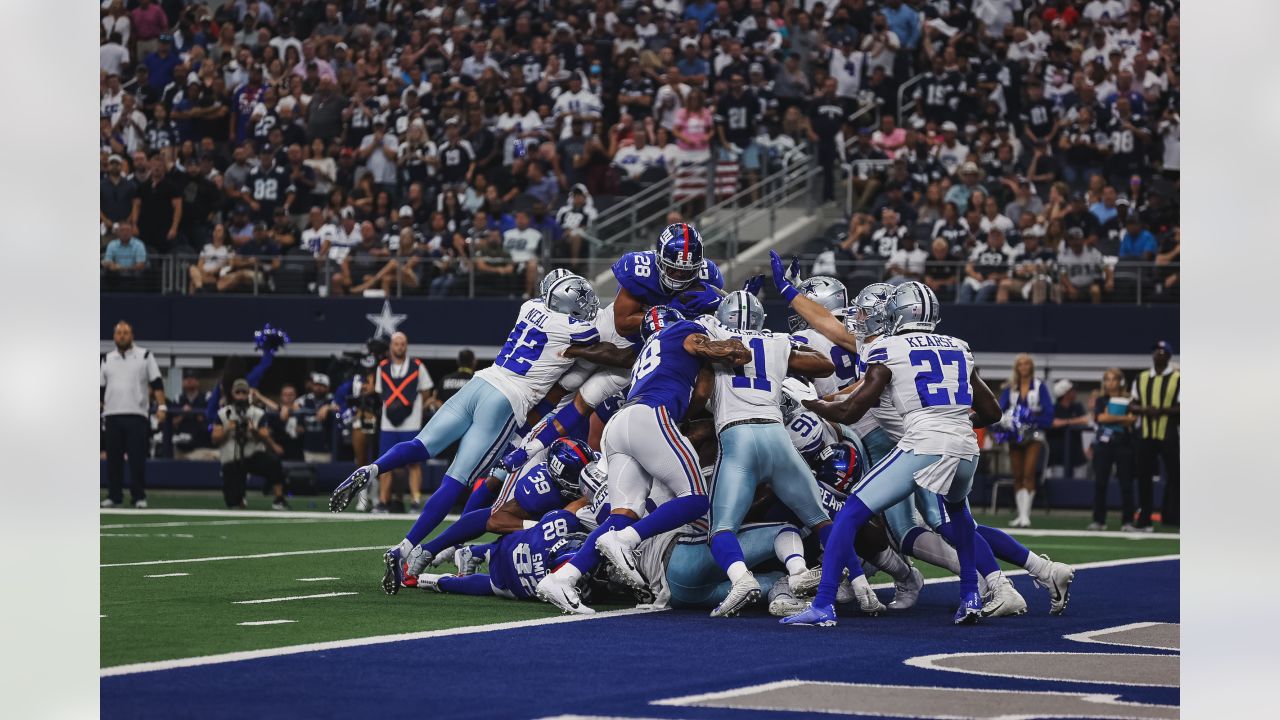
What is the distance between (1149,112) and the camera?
2033 centimetres

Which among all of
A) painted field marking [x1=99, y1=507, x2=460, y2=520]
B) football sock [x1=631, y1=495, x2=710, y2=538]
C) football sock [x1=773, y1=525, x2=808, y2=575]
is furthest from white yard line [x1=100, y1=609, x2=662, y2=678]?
painted field marking [x1=99, y1=507, x2=460, y2=520]

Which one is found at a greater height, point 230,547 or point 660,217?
point 660,217

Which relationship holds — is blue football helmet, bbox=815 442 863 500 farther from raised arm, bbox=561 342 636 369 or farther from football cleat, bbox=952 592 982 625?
raised arm, bbox=561 342 636 369

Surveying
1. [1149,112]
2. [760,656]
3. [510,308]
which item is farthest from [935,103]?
[760,656]

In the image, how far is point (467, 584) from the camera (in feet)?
29.8

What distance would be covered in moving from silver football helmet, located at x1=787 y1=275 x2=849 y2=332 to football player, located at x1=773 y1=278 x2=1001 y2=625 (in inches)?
50.4

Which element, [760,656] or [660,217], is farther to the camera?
[660,217]

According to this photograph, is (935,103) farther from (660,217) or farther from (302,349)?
(302,349)

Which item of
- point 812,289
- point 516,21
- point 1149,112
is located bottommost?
point 812,289

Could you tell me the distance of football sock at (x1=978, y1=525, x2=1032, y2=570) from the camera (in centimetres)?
858

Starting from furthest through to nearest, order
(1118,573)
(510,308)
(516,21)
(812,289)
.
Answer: (516,21), (510,308), (1118,573), (812,289)

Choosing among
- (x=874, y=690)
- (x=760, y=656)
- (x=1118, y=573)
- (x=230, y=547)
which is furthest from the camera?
(x=230, y=547)

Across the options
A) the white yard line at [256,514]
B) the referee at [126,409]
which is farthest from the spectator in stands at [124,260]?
the white yard line at [256,514]
